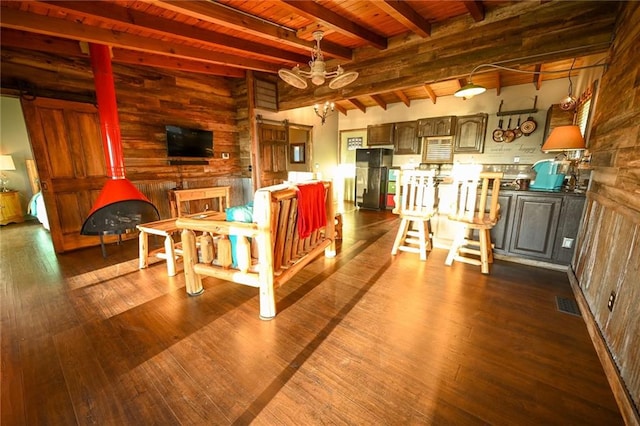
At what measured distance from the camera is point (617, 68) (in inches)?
84.6

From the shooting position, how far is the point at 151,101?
4.05 m

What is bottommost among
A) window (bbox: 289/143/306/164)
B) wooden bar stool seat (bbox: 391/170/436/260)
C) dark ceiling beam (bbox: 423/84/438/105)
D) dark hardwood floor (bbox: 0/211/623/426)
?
dark hardwood floor (bbox: 0/211/623/426)

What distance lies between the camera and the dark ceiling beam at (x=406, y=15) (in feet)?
7.85

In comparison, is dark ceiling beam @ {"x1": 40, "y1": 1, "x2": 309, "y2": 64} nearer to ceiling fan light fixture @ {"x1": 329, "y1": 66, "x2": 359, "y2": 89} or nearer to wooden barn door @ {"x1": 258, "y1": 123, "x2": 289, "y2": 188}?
wooden barn door @ {"x1": 258, "y1": 123, "x2": 289, "y2": 188}

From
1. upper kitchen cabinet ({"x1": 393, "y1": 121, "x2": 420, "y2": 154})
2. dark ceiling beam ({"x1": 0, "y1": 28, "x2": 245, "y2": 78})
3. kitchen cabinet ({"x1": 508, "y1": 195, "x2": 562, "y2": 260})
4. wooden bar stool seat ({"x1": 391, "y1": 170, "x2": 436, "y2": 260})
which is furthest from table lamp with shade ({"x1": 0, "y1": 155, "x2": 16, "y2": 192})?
kitchen cabinet ({"x1": 508, "y1": 195, "x2": 562, "y2": 260})

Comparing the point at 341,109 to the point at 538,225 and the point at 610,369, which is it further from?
the point at 610,369

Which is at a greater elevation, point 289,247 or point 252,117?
point 252,117

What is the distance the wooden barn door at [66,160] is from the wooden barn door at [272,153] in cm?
252

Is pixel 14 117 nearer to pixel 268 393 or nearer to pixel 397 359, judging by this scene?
pixel 268 393

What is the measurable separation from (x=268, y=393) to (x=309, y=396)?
0.23 m

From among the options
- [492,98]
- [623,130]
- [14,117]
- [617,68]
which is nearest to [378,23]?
[617,68]

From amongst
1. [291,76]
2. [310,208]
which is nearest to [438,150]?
[291,76]

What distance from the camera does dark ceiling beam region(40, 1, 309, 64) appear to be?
233 cm

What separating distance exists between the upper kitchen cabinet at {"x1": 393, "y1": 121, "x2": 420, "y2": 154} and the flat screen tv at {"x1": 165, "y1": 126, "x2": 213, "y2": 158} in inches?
174
